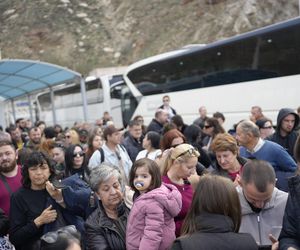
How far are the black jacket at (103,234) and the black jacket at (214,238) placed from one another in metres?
0.95

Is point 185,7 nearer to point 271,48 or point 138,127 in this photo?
point 271,48

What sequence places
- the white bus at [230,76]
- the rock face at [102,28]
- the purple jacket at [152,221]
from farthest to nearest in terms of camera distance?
the rock face at [102,28] → the white bus at [230,76] → the purple jacket at [152,221]

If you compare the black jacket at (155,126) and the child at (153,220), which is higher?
the black jacket at (155,126)

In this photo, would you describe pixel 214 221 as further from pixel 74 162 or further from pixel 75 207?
pixel 74 162

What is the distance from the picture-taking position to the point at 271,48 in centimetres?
1338

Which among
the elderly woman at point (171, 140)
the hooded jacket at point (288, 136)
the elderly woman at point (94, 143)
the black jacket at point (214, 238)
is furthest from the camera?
the elderly woman at point (94, 143)

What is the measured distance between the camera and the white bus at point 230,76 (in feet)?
41.9

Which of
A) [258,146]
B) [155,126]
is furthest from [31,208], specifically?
[155,126]

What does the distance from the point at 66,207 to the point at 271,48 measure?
11184mm

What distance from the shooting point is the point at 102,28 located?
43031mm

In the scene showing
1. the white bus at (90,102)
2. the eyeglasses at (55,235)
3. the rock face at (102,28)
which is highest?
the rock face at (102,28)

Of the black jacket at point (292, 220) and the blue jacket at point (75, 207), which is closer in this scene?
the black jacket at point (292, 220)

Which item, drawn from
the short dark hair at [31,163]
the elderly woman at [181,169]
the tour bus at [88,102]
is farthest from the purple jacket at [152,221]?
the tour bus at [88,102]

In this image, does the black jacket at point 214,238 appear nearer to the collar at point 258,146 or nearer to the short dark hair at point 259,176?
the short dark hair at point 259,176
